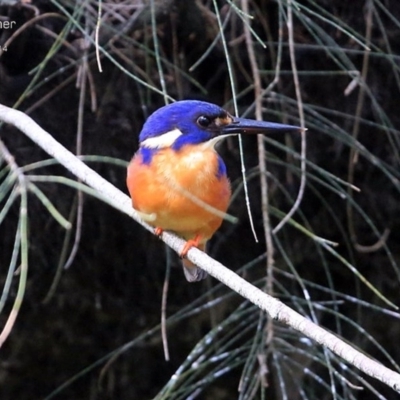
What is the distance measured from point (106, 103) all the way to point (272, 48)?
0.30 m

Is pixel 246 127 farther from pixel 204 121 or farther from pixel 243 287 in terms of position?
pixel 243 287

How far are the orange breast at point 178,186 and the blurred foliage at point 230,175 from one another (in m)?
0.16

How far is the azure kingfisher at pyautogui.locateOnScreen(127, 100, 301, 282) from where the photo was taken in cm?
101

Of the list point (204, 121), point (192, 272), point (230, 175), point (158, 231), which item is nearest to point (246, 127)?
point (204, 121)

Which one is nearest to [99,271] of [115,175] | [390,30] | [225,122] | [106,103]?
[115,175]

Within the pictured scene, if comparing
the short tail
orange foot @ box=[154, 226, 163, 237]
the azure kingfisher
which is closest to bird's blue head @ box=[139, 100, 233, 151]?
the azure kingfisher

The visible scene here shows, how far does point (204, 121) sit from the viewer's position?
105 cm

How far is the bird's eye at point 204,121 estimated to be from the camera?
1.05 metres

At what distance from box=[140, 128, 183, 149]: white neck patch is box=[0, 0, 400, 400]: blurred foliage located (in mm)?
175

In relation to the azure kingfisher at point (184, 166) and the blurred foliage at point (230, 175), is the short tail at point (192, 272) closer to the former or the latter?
the blurred foliage at point (230, 175)

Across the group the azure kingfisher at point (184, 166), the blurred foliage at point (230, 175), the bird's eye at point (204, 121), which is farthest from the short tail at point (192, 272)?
the bird's eye at point (204, 121)

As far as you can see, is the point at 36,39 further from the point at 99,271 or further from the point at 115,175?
the point at 99,271

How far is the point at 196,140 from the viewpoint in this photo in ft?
3.45

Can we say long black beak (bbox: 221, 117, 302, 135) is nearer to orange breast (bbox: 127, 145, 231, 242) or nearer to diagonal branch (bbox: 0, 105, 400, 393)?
orange breast (bbox: 127, 145, 231, 242)
